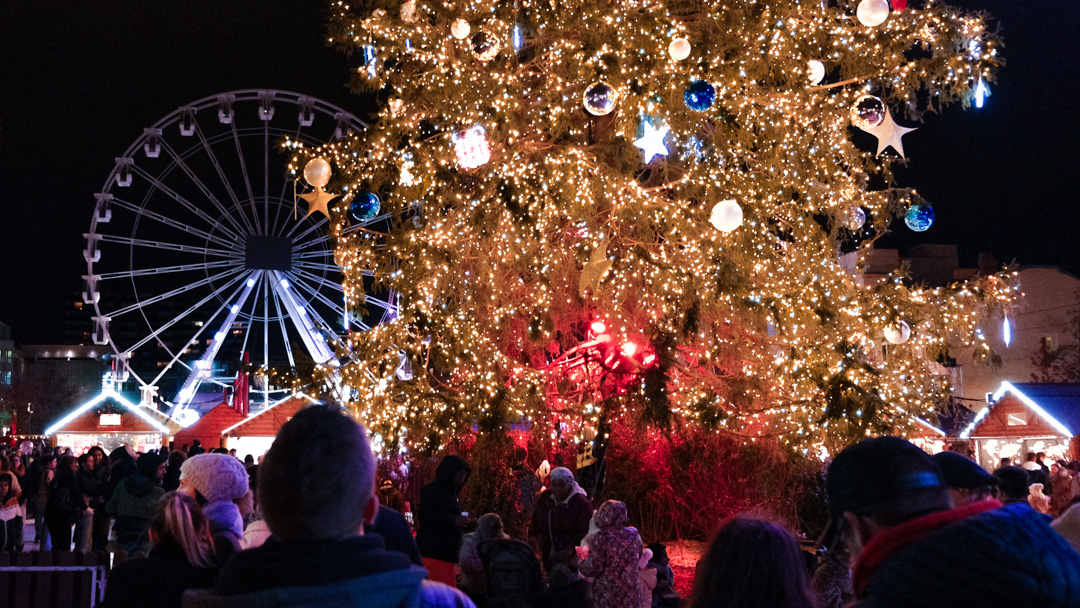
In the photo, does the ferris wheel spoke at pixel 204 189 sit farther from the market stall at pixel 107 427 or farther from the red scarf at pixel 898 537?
the red scarf at pixel 898 537

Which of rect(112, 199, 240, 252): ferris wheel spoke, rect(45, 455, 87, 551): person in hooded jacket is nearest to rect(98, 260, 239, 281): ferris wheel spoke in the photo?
rect(112, 199, 240, 252): ferris wheel spoke

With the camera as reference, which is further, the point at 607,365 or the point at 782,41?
the point at 607,365

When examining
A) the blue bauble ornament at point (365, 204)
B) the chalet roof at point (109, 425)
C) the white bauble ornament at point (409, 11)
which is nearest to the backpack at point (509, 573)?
the blue bauble ornament at point (365, 204)

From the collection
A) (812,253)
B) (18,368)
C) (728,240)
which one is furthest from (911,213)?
(18,368)

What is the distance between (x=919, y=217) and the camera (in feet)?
36.7

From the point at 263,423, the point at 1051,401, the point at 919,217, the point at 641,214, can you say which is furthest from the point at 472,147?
the point at 263,423

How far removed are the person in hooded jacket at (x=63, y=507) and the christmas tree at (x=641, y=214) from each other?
4.05 metres

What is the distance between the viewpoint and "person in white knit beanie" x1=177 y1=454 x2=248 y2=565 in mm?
3910

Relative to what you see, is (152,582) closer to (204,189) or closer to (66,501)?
(66,501)

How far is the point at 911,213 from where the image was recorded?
1126cm

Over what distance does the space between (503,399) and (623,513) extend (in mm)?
4266

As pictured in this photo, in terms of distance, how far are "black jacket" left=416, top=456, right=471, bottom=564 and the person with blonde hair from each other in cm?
337

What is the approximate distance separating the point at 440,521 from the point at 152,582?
3710 mm

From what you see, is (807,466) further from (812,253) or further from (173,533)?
(173,533)
